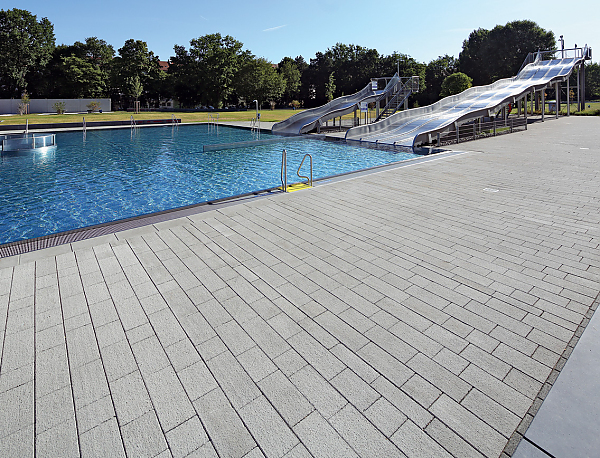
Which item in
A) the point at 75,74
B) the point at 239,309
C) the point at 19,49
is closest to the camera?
the point at 239,309

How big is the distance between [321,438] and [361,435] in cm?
25

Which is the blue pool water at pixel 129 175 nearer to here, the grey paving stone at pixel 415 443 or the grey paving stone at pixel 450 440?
the grey paving stone at pixel 415 443

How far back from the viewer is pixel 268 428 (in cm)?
235

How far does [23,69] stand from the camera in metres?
49.7

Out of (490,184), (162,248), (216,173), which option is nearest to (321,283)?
(162,248)

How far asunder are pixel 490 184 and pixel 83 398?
358 inches

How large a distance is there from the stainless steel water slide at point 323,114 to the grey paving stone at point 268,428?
2191 centimetres

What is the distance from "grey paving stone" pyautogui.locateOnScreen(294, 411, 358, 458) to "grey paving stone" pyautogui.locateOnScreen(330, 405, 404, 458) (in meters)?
0.04

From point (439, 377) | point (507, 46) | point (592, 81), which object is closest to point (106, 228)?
point (439, 377)

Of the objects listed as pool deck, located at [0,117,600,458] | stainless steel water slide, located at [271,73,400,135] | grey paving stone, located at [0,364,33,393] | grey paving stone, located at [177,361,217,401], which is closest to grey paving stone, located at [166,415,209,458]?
pool deck, located at [0,117,600,458]

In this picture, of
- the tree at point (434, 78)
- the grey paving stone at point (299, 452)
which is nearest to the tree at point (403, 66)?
the tree at point (434, 78)

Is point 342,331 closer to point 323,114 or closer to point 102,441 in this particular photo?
point 102,441

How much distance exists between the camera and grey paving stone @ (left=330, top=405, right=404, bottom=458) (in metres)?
2.18

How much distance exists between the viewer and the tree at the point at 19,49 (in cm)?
4816
